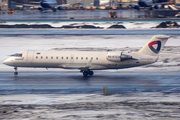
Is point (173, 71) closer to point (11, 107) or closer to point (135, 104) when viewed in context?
point (135, 104)

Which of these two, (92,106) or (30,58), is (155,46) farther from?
(30,58)

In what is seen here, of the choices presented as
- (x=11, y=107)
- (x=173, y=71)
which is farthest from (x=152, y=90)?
(x=11, y=107)

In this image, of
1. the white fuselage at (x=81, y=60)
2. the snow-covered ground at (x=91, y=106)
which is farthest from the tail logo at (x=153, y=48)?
the snow-covered ground at (x=91, y=106)

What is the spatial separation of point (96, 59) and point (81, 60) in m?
1.90

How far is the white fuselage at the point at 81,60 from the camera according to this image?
35969mm

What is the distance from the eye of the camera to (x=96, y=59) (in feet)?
119

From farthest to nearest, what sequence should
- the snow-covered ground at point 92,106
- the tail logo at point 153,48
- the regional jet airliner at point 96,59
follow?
the tail logo at point 153,48, the regional jet airliner at point 96,59, the snow-covered ground at point 92,106

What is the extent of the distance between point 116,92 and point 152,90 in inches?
153

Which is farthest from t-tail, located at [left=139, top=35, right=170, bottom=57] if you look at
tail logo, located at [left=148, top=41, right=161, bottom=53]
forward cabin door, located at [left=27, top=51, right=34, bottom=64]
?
forward cabin door, located at [left=27, top=51, right=34, bottom=64]

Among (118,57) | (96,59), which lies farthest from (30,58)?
(118,57)

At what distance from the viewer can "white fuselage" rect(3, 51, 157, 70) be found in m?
36.0

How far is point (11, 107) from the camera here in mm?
24516

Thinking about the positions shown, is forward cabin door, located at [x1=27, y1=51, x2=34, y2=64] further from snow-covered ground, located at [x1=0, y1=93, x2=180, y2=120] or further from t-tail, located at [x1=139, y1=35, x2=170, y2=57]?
t-tail, located at [x1=139, y1=35, x2=170, y2=57]

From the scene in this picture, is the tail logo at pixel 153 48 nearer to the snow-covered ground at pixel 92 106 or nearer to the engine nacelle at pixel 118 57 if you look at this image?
the engine nacelle at pixel 118 57
